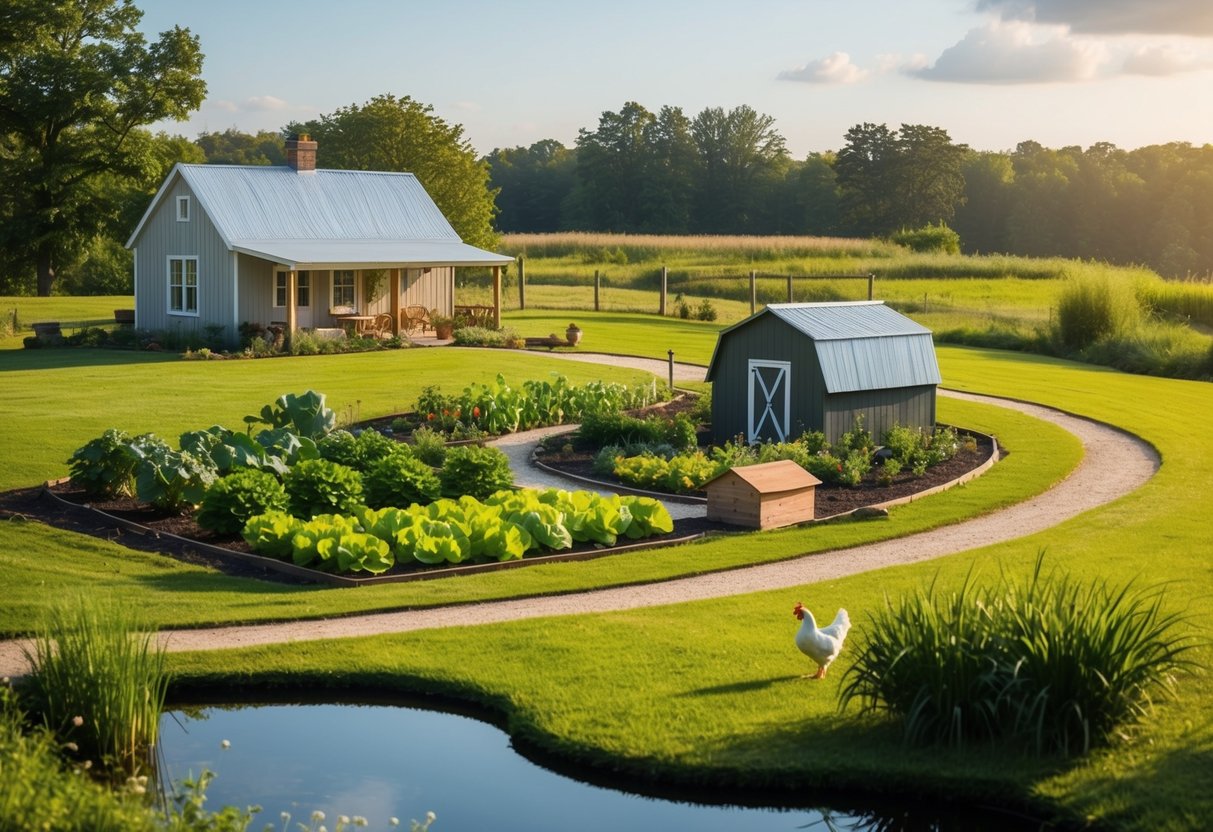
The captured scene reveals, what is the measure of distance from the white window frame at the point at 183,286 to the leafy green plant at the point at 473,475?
21.1m

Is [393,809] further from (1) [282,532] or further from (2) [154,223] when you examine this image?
(2) [154,223]

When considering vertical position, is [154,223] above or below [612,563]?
above

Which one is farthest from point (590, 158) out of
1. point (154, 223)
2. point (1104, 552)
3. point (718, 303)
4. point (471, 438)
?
point (1104, 552)

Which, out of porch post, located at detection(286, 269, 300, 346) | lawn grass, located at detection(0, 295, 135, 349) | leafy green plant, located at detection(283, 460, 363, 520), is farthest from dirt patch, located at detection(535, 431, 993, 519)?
lawn grass, located at detection(0, 295, 135, 349)

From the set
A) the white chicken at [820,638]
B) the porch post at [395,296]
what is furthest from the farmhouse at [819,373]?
the porch post at [395,296]

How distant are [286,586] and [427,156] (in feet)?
137

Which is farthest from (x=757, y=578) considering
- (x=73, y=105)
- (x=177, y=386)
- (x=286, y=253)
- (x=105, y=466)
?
(x=73, y=105)

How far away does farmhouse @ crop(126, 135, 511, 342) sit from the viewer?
3481cm

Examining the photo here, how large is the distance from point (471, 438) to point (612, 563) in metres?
7.33

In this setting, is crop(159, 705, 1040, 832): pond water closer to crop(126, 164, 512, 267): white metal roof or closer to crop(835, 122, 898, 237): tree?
crop(126, 164, 512, 267): white metal roof

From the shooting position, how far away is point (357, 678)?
34.6ft

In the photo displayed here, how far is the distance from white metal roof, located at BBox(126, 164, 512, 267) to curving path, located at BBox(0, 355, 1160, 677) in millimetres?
16354

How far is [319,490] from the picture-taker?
15.2 m

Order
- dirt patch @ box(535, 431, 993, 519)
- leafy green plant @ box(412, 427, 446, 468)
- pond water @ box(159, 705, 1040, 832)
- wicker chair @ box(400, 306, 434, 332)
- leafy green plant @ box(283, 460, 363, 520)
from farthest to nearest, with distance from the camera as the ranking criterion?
1. wicker chair @ box(400, 306, 434, 332)
2. leafy green plant @ box(412, 427, 446, 468)
3. dirt patch @ box(535, 431, 993, 519)
4. leafy green plant @ box(283, 460, 363, 520)
5. pond water @ box(159, 705, 1040, 832)
